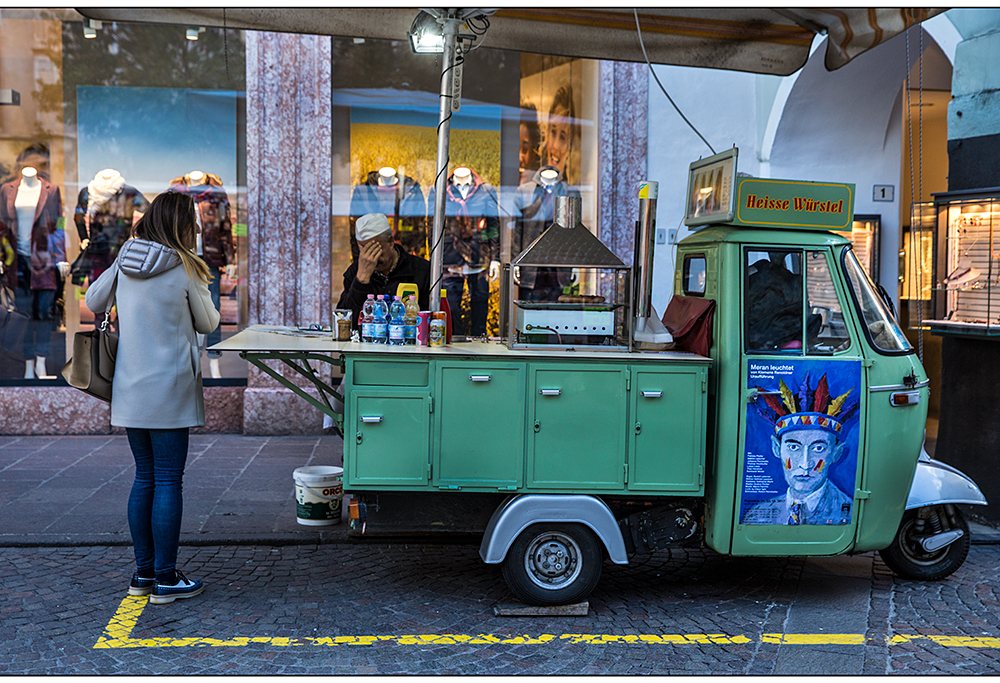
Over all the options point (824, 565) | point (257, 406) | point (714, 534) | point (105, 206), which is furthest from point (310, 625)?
point (105, 206)

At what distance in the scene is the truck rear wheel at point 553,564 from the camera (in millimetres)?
4723

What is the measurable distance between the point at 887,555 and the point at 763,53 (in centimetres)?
375

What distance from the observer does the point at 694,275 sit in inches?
208

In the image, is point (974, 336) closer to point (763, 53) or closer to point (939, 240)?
point (939, 240)

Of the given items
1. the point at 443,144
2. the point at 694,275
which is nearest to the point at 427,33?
the point at 443,144

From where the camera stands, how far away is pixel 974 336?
6.51 metres

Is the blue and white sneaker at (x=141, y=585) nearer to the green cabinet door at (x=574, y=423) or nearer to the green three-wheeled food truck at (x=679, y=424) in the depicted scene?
the green three-wheeled food truck at (x=679, y=424)

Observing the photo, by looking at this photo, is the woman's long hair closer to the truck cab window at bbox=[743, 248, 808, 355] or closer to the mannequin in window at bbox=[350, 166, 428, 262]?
the truck cab window at bbox=[743, 248, 808, 355]

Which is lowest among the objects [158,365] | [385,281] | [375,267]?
[158,365]

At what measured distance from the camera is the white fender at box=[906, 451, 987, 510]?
514 cm

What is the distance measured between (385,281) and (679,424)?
2828 millimetres

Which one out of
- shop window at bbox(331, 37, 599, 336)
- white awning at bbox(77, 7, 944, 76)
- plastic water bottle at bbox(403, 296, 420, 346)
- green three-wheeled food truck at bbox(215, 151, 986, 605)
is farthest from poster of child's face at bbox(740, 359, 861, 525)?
shop window at bbox(331, 37, 599, 336)

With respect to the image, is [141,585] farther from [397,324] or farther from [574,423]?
[574,423]

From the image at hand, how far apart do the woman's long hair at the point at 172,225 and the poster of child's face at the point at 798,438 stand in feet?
9.96
